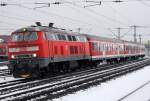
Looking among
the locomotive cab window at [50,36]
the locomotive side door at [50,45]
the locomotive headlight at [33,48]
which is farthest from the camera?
the locomotive cab window at [50,36]

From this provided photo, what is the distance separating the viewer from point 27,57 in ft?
66.1

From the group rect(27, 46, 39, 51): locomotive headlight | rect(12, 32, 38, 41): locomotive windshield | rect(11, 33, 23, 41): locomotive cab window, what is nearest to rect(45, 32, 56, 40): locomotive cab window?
rect(12, 32, 38, 41): locomotive windshield

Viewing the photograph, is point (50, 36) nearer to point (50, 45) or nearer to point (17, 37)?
point (50, 45)

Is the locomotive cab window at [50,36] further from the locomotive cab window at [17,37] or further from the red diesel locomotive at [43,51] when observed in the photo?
the locomotive cab window at [17,37]

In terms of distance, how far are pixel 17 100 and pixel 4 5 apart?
15187 mm

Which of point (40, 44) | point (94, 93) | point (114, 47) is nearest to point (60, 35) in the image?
point (40, 44)

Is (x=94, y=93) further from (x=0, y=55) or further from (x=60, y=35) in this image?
(x=0, y=55)

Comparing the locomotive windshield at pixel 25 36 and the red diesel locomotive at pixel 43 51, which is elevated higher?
the locomotive windshield at pixel 25 36

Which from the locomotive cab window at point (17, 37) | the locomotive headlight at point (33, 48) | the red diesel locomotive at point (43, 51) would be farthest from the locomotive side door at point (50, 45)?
the locomotive cab window at point (17, 37)

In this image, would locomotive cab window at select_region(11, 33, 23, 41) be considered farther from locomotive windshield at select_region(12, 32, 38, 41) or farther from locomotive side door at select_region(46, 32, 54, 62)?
locomotive side door at select_region(46, 32, 54, 62)

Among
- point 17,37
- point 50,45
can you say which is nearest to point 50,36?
point 50,45

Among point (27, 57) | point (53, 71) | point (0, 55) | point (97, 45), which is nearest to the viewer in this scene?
A: point (27, 57)

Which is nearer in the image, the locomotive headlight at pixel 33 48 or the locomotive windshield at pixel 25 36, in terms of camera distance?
the locomotive headlight at pixel 33 48

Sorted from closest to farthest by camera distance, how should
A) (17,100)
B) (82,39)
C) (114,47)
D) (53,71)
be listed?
(17,100), (53,71), (82,39), (114,47)
